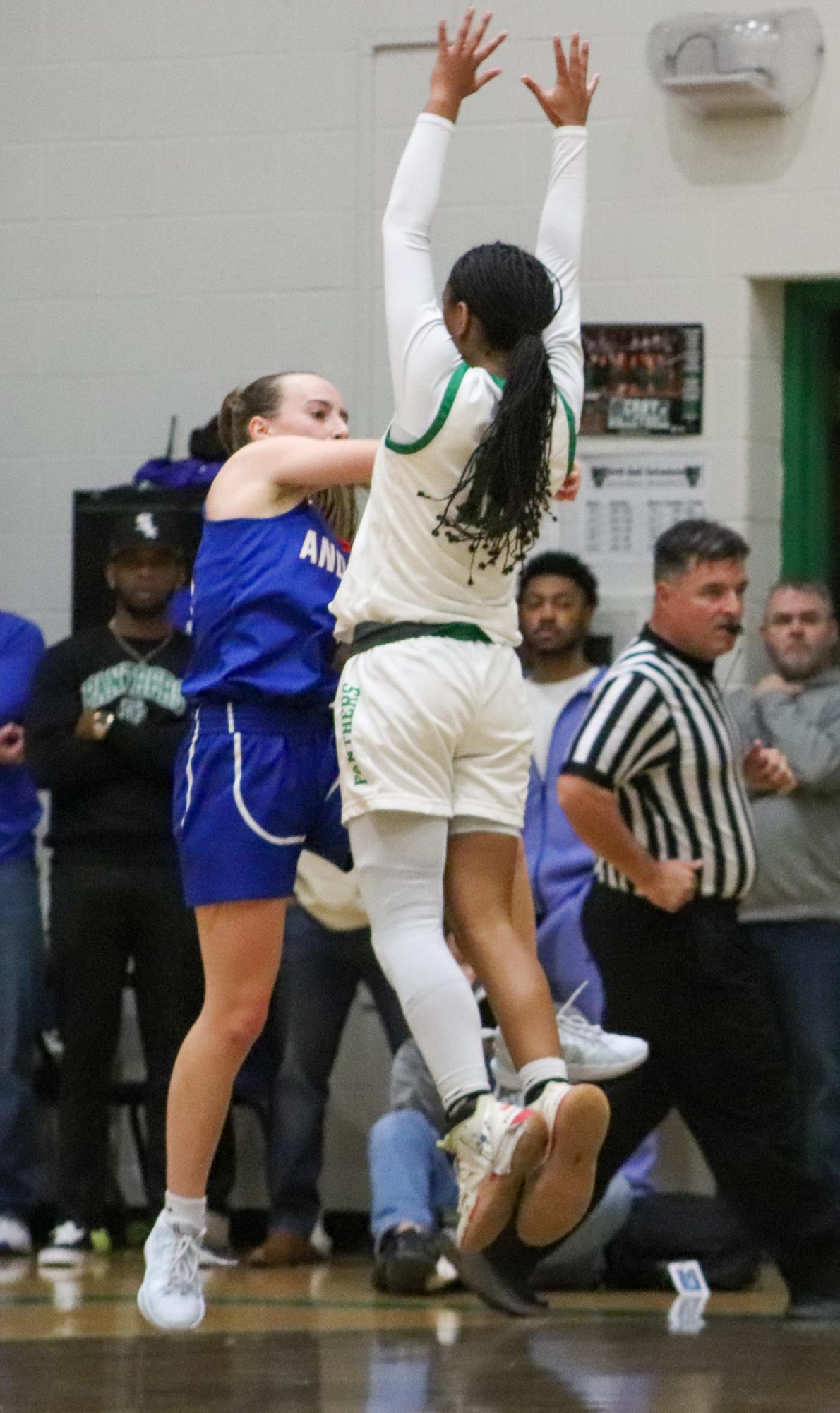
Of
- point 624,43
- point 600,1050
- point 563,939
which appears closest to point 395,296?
point 600,1050

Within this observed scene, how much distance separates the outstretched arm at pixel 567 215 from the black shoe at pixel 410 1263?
103 inches

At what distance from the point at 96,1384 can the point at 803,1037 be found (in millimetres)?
2707

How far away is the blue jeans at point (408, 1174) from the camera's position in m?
5.93

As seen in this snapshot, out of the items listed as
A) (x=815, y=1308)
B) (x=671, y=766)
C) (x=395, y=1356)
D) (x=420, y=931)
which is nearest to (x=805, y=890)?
(x=671, y=766)

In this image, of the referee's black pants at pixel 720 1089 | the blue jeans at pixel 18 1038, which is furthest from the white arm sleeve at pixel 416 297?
the blue jeans at pixel 18 1038

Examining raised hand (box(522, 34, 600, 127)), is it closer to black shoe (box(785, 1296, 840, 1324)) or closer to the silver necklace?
black shoe (box(785, 1296, 840, 1324))

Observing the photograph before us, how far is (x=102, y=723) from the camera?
6434 millimetres

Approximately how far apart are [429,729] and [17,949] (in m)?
3.28

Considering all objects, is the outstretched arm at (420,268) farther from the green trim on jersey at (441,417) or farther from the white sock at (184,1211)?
the white sock at (184,1211)

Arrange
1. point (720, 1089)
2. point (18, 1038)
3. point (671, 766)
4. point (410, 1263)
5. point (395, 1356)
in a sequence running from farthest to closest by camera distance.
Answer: point (18, 1038) → point (410, 1263) → point (671, 766) → point (720, 1089) → point (395, 1356)

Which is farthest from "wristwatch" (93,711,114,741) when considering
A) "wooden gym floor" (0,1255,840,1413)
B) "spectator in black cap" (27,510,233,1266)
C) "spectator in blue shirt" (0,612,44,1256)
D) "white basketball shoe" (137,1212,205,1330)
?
"white basketball shoe" (137,1212,205,1330)

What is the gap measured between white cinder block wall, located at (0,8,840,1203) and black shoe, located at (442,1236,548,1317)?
2341mm

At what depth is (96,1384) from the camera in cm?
409

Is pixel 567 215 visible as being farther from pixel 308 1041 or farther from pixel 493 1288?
pixel 308 1041
